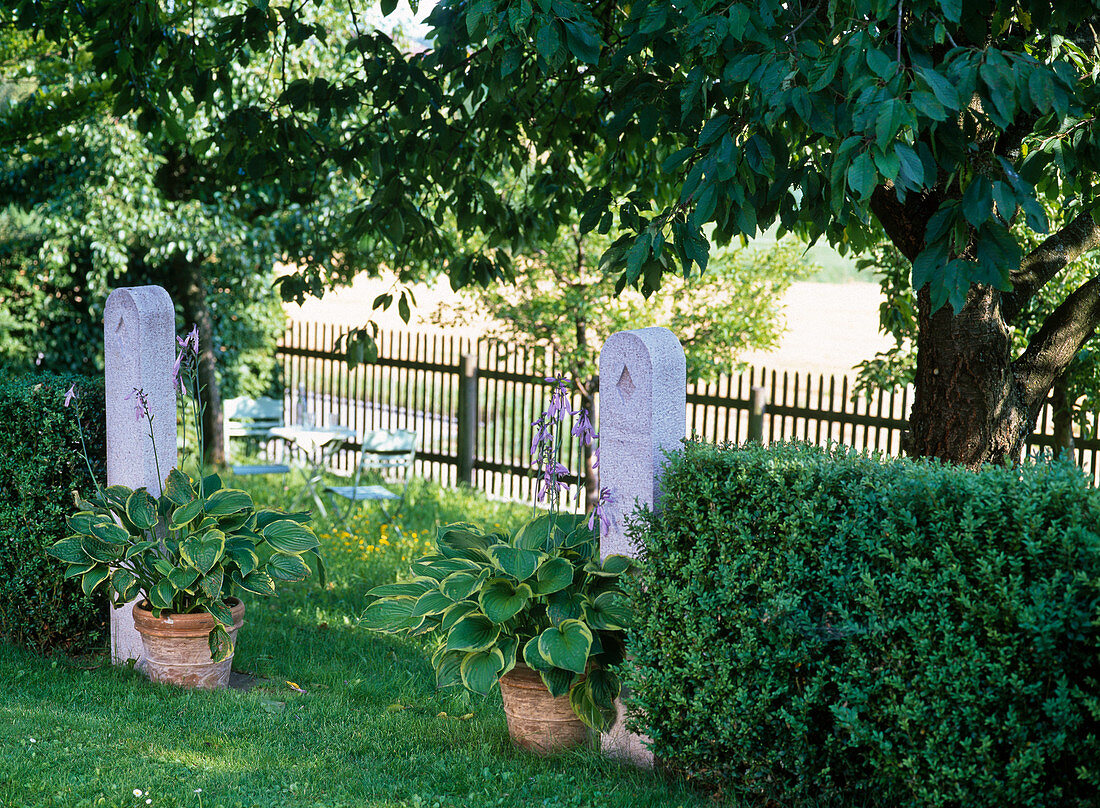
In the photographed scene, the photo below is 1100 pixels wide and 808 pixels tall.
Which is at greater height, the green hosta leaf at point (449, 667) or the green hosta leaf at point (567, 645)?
the green hosta leaf at point (567, 645)

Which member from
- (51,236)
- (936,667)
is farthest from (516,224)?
(51,236)

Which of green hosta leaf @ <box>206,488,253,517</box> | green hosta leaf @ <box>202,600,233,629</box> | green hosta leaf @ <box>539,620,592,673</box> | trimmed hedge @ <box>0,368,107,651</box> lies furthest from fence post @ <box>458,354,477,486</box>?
green hosta leaf @ <box>539,620,592,673</box>

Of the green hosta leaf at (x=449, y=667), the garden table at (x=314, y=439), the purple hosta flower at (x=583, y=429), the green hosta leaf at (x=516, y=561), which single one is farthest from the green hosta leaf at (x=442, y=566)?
the garden table at (x=314, y=439)

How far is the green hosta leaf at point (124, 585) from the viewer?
4.64 m

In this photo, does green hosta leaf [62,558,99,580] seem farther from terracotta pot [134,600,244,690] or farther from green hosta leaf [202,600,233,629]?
green hosta leaf [202,600,233,629]

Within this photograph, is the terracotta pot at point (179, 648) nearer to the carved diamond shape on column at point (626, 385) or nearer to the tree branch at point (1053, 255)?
the carved diamond shape on column at point (626, 385)

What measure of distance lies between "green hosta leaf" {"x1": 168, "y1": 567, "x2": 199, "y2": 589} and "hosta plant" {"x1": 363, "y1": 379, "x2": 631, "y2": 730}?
1.00 metres

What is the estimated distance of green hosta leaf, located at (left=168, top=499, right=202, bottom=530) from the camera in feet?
15.5

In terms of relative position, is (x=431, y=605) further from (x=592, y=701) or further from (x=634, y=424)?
(x=634, y=424)

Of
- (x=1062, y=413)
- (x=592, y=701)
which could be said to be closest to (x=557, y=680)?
(x=592, y=701)

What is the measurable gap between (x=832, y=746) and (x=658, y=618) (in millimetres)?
707

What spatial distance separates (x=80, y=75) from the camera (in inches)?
381

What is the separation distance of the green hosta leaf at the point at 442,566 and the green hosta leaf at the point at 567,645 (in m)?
0.51

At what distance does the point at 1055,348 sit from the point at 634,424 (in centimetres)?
232
